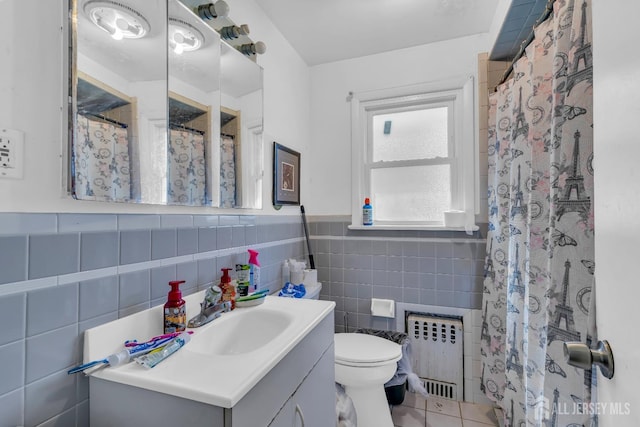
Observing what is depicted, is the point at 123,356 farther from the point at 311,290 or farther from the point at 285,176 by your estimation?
the point at 285,176

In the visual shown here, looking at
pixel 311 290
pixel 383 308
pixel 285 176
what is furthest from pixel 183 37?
pixel 383 308

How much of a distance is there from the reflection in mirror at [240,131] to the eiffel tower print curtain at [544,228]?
3.98ft

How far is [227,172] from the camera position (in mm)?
1362

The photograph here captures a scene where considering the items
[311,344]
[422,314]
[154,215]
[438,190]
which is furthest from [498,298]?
[154,215]

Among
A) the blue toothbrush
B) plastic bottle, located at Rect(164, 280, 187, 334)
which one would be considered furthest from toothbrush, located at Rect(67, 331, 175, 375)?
plastic bottle, located at Rect(164, 280, 187, 334)

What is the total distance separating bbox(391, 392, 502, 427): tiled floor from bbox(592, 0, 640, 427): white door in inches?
56.1

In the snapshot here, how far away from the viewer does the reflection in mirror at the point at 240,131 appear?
1352 mm

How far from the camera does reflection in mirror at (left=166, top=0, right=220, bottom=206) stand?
42.8 inches

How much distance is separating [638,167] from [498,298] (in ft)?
4.62

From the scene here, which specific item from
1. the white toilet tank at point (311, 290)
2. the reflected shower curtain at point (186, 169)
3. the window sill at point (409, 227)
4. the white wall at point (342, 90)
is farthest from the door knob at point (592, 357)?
the white wall at point (342, 90)

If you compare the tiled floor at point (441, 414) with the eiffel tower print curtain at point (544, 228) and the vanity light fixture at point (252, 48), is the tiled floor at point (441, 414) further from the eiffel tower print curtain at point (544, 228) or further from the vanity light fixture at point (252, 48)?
the vanity light fixture at point (252, 48)

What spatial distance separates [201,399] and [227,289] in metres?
0.59

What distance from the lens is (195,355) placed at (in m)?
0.79

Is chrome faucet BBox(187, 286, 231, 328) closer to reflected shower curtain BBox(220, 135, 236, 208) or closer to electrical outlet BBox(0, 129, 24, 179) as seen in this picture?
reflected shower curtain BBox(220, 135, 236, 208)
